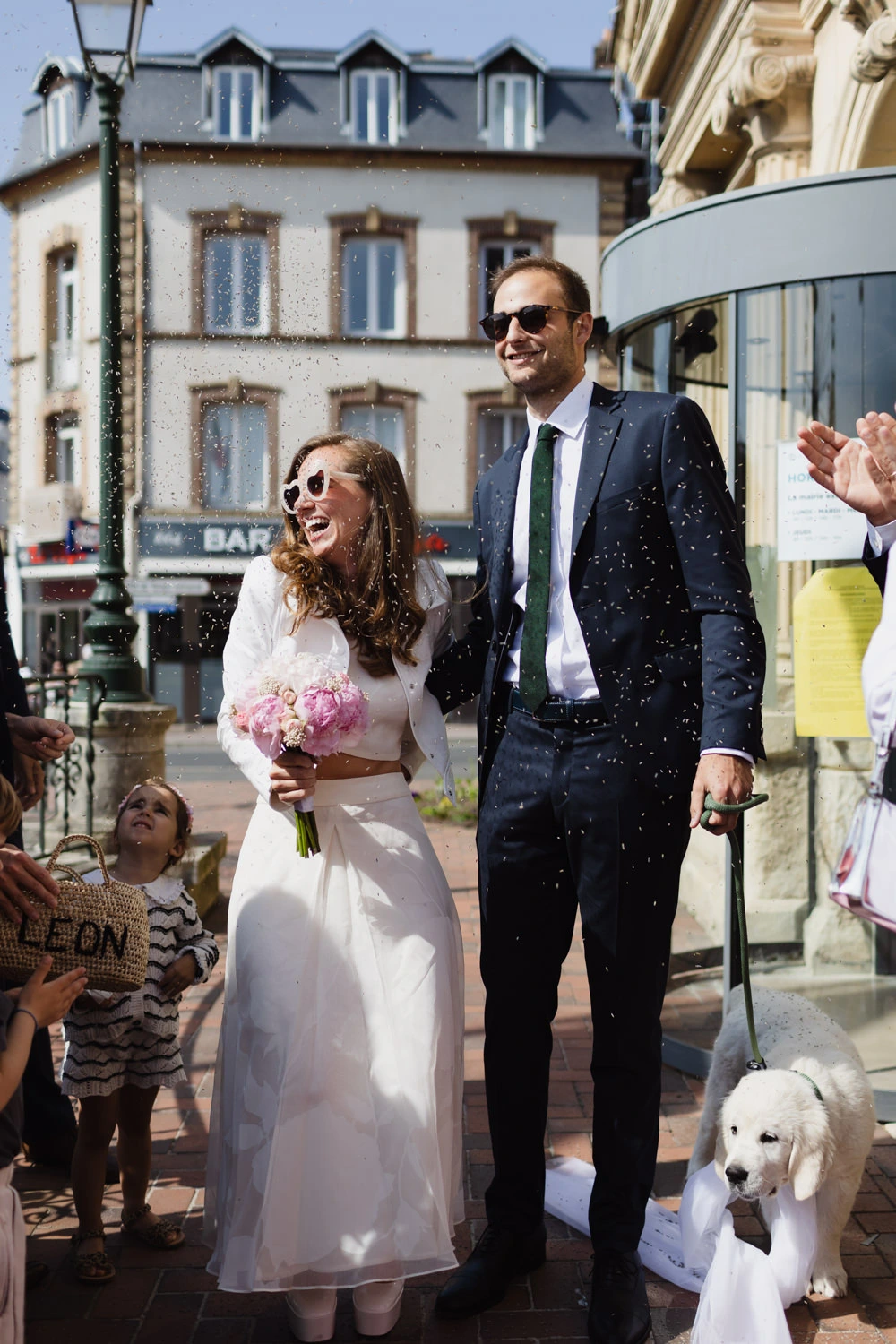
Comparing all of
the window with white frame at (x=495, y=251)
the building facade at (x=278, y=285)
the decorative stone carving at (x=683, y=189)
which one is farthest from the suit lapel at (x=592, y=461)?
the window with white frame at (x=495, y=251)

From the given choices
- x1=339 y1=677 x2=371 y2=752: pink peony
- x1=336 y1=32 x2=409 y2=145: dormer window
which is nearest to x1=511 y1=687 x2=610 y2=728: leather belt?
x1=339 y1=677 x2=371 y2=752: pink peony

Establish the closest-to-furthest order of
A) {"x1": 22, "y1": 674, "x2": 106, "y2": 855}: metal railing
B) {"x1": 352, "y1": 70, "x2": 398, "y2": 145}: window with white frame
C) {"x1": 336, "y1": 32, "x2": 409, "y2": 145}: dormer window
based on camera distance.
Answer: {"x1": 22, "y1": 674, "x2": 106, "y2": 855}: metal railing
{"x1": 336, "y1": 32, "x2": 409, "y2": 145}: dormer window
{"x1": 352, "y1": 70, "x2": 398, "y2": 145}: window with white frame

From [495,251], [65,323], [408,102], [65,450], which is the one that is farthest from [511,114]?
[65,450]

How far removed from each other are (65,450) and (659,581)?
82.9 feet

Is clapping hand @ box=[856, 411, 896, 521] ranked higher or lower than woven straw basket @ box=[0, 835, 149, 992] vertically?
higher

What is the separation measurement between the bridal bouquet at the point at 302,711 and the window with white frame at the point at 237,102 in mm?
22898

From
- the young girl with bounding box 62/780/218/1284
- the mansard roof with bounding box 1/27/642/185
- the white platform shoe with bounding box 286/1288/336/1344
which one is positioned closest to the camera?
the white platform shoe with bounding box 286/1288/336/1344

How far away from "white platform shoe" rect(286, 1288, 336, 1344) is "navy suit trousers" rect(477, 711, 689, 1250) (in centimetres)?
50

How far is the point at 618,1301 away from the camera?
2.67m

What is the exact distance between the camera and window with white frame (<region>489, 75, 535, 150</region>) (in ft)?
80.9

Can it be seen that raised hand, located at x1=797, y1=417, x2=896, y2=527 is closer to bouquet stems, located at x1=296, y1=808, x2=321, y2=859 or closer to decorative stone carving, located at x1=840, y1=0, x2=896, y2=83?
bouquet stems, located at x1=296, y1=808, x2=321, y2=859

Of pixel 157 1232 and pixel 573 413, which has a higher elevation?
pixel 573 413

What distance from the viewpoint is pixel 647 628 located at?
280 cm

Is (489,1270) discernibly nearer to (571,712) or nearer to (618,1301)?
(618,1301)
